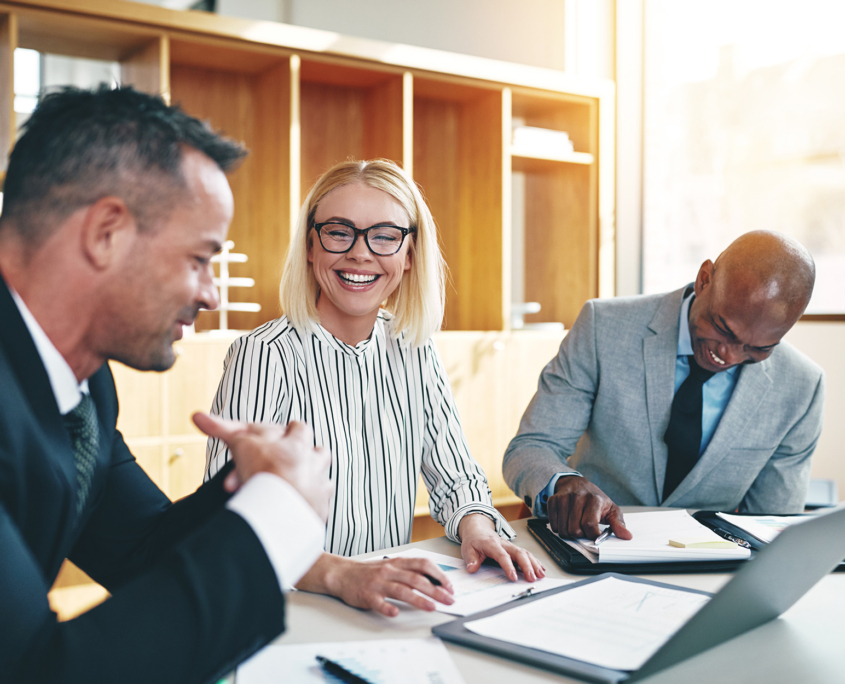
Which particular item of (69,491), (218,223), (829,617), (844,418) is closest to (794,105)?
(844,418)

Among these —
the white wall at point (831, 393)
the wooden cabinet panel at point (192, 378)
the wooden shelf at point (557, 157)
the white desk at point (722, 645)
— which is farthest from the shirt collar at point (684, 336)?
the wooden shelf at point (557, 157)

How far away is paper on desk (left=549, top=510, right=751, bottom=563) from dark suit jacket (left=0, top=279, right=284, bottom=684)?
0.74 m

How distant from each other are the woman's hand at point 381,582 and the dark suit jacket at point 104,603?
15.2 inches

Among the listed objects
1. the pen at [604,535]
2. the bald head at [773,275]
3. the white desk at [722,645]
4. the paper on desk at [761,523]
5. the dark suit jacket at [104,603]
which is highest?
the bald head at [773,275]

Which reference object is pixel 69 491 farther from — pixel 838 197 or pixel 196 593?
pixel 838 197

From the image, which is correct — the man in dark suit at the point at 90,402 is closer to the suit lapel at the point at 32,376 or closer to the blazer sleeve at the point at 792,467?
the suit lapel at the point at 32,376

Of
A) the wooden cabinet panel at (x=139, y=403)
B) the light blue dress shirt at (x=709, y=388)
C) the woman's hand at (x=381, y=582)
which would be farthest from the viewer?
the wooden cabinet panel at (x=139, y=403)

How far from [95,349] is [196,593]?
0.31 m

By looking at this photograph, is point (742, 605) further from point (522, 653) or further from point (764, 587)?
point (522, 653)

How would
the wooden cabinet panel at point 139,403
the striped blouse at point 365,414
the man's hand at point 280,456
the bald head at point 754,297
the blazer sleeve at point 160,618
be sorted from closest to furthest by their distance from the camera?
the blazer sleeve at point 160,618 < the man's hand at point 280,456 < the striped blouse at point 365,414 < the bald head at point 754,297 < the wooden cabinet panel at point 139,403

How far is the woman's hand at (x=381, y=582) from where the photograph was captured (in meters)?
1.05

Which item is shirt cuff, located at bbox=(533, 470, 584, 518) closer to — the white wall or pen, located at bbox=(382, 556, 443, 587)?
pen, located at bbox=(382, 556, 443, 587)

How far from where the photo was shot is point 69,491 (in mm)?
806

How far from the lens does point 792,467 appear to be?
1929 mm
